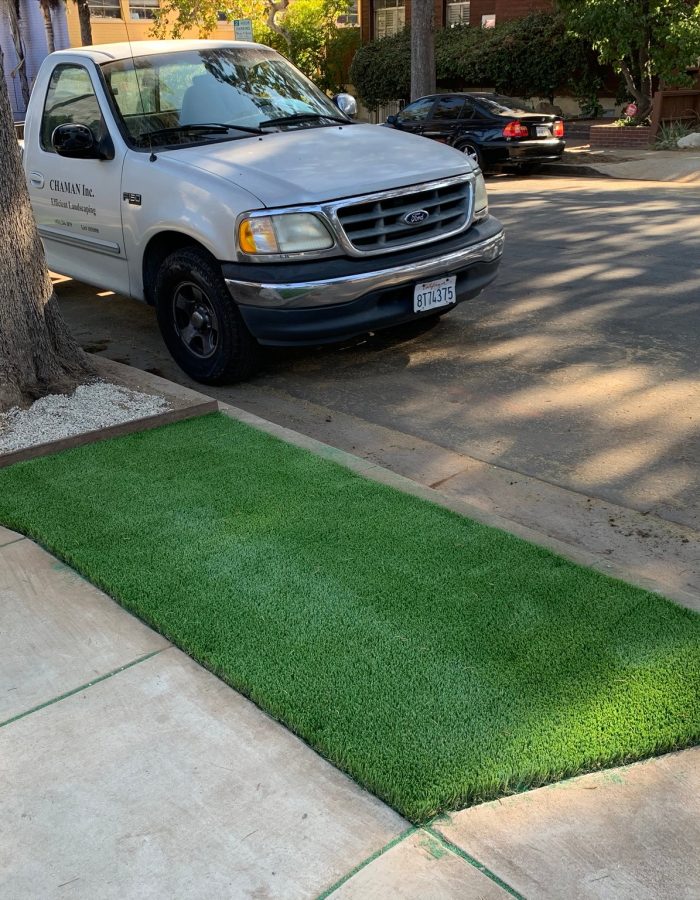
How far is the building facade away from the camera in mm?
26109

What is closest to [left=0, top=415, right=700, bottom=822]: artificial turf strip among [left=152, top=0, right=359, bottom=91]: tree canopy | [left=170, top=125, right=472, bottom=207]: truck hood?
[left=170, top=125, right=472, bottom=207]: truck hood

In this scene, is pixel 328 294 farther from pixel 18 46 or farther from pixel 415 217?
pixel 18 46

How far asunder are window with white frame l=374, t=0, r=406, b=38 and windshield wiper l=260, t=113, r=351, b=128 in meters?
26.5

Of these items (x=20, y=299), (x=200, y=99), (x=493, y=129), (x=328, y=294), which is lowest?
(x=328, y=294)

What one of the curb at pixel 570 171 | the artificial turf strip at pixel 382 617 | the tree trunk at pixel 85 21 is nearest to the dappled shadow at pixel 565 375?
the artificial turf strip at pixel 382 617

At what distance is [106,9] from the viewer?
1527 inches

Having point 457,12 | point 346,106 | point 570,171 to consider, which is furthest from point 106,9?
point 346,106

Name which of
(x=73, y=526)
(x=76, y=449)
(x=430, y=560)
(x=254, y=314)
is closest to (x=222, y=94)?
(x=254, y=314)

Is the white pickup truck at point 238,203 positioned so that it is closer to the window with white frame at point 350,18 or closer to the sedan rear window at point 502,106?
the sedan rear window at point 502,106

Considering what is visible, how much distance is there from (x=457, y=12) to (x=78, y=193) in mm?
25084

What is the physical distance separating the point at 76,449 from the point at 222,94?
3.14m

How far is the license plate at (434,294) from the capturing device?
239 inches

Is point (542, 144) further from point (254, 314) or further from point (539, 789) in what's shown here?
point (539, 789)

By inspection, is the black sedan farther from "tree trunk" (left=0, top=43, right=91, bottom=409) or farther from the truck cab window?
"tree trunk" (left=0, top=43, right=91, bottom=409)
